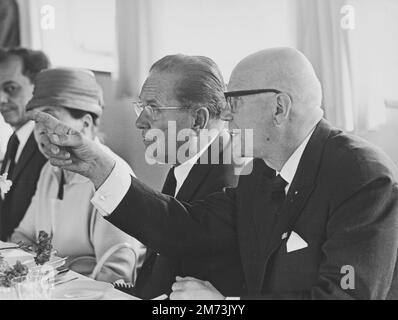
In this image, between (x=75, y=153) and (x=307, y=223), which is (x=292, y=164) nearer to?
(x=307, y=223)

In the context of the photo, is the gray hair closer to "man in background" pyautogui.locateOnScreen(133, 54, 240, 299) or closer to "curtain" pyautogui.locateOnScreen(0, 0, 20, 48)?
"man in background" pyautogui.locateOnScreen(133, 54, 240, 299)

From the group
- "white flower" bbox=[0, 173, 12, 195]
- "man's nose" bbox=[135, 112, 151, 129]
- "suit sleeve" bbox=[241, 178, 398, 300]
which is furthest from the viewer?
"white flower" bbox=[0, 173, 12, 195]

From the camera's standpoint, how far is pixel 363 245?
1.56m

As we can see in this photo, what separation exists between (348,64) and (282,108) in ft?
1.15

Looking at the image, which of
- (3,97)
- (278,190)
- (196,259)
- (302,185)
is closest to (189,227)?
(196,259)

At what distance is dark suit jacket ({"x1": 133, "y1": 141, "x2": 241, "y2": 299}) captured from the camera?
6.47ft

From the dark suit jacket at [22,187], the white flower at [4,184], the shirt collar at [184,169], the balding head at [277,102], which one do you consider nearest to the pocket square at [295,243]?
the balding head at [277,102]

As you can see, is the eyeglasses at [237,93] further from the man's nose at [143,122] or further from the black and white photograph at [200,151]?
the man's nose at [143,122]

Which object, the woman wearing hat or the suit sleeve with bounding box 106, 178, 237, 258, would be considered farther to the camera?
the woman wearing hat

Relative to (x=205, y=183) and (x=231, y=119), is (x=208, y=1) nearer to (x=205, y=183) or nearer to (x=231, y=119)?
(x=231, y=119)

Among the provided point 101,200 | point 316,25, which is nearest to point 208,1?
point 316,25

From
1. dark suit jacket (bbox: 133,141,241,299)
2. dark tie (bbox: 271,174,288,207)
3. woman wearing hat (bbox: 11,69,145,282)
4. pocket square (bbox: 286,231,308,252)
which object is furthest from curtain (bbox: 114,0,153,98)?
pocket square (bbox: 286,231,308,252)

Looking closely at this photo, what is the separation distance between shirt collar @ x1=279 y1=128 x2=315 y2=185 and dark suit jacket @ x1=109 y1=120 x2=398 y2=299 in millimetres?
27
